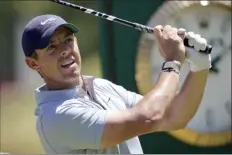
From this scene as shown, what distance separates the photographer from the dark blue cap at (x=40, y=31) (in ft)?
6.11

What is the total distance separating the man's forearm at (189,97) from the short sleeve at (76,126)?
0.26m

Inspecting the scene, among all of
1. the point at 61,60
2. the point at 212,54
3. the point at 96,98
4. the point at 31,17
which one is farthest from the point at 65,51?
the point at 31,17

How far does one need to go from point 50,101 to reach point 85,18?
195cm

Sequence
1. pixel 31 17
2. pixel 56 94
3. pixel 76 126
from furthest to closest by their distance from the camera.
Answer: pixel 31 17 < pixel 56 94 < pixel 76 126

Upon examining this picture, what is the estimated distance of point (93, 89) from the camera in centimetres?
194

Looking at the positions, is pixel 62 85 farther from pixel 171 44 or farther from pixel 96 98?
pixel 171 44

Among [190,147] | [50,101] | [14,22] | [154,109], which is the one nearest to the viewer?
[154,109]

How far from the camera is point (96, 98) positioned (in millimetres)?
1911

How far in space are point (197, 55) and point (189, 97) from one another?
5.1 inches

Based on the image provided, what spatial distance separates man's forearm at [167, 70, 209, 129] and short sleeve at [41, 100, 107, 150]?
0.84 ft

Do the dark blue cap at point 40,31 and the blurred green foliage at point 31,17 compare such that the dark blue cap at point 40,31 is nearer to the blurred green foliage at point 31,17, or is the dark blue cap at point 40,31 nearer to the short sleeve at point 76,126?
the short sleeve at point 76,126

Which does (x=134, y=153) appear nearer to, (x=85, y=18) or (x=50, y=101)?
(x=50, y=101)

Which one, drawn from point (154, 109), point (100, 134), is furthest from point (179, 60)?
point (100, 134)

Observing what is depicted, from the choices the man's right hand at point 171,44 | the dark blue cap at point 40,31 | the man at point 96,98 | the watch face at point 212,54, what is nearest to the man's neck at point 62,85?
the man at point 96,98
